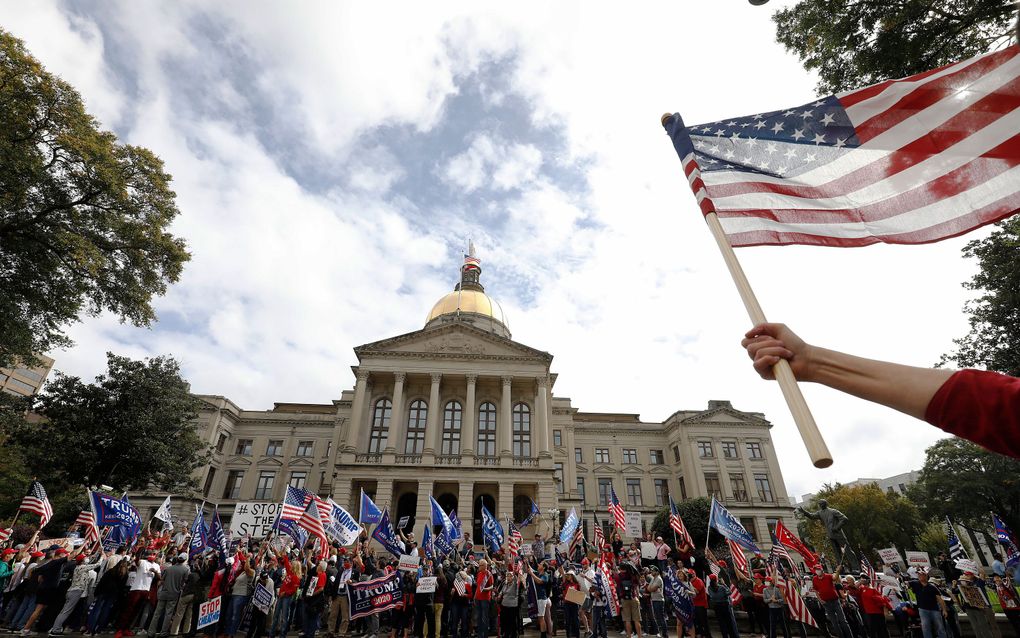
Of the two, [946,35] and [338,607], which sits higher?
[946,35]

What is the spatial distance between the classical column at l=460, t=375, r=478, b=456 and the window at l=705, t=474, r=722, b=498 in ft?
75.5

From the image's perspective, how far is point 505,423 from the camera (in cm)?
3597

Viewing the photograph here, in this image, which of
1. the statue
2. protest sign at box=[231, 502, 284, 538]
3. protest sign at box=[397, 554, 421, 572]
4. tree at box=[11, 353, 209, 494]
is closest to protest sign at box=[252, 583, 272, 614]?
protest sign at box=[397, 554, 421, 572]

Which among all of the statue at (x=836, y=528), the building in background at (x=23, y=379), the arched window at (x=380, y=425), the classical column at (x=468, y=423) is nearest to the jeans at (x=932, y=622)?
the statue at (x=836, y=528)

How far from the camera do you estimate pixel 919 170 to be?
3.64 m

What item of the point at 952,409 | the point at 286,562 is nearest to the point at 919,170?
the point at 952,409

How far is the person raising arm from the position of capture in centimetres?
158

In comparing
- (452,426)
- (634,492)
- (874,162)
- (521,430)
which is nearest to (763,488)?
(634,492)

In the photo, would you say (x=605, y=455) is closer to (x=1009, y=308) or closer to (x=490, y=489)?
(x=490, y=489)

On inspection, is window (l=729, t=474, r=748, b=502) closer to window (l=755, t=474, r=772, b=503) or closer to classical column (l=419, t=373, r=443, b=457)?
window (l=755, t=474, r=772, b=503)

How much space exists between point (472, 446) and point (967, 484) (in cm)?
3570

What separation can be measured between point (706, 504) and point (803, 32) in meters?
34.5

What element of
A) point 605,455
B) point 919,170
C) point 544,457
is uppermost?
point 605,455

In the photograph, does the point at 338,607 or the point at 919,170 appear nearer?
the point at 919,170
